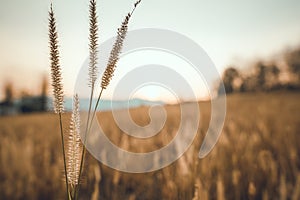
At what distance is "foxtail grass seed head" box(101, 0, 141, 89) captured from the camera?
0.46m

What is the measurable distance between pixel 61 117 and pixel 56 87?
Result: 0.16ft

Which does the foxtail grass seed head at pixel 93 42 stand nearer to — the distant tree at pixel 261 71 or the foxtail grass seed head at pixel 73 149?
the foxtail grass seed head at pixel 73 149

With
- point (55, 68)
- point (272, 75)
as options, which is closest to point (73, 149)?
point (55, 68)

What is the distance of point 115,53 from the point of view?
468mm

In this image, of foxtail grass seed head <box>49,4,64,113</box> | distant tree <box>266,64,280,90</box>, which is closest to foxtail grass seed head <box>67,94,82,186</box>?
foxtail grass seed head <box>49,4,64,113</box>

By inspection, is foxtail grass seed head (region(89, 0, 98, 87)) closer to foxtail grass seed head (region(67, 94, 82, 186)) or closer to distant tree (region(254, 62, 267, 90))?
foxtail grass seed head (region(67, 94, 82, 186))

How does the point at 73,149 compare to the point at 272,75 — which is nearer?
the point at 73,149

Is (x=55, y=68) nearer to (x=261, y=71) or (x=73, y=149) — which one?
(x=73, y=149)

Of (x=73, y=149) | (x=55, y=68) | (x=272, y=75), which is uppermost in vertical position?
(x=272, y=75)

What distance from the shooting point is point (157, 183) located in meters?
1.80

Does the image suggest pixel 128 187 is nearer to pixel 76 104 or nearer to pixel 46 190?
pixel 46 190

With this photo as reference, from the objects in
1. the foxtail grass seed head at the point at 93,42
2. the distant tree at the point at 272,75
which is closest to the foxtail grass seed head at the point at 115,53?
the foxtail grass seed head at the point at 93,42

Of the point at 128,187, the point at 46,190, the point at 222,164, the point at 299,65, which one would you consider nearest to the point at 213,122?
the point at 222,164

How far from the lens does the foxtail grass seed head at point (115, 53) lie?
46 cm
